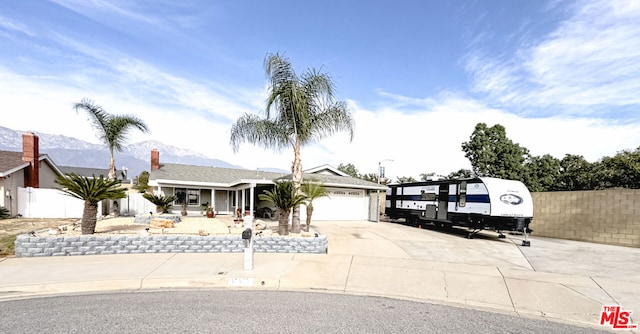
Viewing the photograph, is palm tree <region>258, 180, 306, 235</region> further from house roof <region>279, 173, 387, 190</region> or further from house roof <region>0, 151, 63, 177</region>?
house roof <region>0, 151, 63, 177</region>

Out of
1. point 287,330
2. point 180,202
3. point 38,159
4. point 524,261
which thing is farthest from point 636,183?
point 38,159

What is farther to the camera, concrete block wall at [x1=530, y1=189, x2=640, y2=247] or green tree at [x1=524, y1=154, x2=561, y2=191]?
green tree at [x1=524, y1=154, x2=561, y2=191]

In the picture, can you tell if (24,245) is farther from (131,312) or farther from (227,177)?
(227,177)

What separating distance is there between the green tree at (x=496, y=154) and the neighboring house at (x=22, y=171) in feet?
115

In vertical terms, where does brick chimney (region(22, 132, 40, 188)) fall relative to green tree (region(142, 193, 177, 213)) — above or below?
above

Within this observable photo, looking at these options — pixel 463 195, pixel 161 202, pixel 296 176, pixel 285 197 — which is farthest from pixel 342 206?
pixel 161 202

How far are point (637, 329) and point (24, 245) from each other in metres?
14.5

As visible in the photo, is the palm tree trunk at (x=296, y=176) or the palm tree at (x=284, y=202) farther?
the palm tree trunk at (x=296, y=176)

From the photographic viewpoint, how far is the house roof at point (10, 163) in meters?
18.2

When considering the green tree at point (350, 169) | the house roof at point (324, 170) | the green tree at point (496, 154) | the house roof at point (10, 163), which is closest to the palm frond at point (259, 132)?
the house roof at point (324, 170)

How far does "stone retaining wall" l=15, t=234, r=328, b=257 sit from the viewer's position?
9195 mm

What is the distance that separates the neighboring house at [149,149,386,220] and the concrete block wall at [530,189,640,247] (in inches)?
390

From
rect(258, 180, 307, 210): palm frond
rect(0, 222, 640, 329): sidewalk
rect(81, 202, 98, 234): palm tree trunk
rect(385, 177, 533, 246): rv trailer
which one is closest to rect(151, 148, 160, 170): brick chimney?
rect(81, 202, 98, 234): palm tree trunk

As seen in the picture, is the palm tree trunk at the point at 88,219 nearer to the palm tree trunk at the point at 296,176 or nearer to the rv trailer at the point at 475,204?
the palm tree trunk at the point at 296,176
